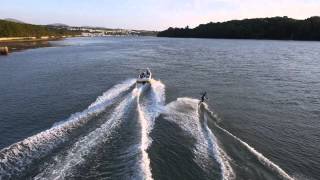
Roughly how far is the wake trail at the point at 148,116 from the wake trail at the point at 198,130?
1201 mm

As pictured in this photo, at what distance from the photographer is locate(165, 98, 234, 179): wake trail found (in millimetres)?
19938

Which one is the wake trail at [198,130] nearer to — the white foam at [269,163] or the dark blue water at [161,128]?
the dark blue water at [161,128]

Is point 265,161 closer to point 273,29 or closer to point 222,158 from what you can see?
point 222,158

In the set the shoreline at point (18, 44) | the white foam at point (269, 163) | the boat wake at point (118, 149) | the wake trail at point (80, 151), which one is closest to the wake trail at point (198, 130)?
the boat wake at point (118, 149)

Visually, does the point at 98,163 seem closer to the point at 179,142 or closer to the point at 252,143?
the point at 179,142

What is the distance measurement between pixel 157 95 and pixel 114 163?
17.9m

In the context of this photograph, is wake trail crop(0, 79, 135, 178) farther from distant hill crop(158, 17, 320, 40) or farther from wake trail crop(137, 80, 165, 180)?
distant hill crop(158, 17, 320, 40)

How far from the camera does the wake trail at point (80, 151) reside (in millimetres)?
17828

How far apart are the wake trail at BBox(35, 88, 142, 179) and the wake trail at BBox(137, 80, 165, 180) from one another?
181 centimetres

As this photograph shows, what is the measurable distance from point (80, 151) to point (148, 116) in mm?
8856

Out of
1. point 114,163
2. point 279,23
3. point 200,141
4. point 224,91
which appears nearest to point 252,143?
point 200,141

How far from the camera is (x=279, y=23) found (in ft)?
542

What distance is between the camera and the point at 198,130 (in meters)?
25.4

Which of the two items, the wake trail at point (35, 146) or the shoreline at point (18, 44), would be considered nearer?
the wake trail at point (35, 146)
